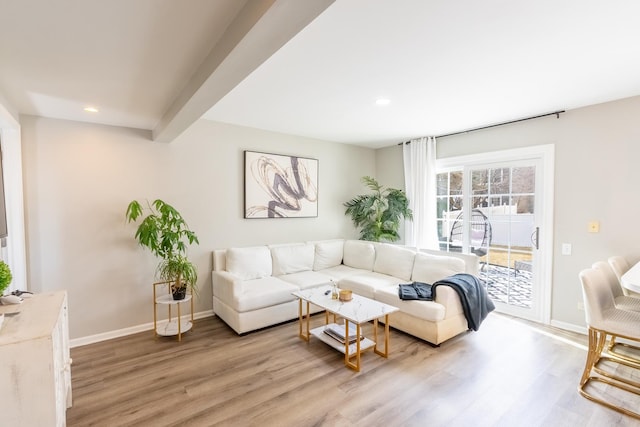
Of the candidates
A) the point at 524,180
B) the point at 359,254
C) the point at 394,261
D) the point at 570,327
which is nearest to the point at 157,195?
the point at 359,254

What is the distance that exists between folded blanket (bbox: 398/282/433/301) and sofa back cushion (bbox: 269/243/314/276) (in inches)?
57.3

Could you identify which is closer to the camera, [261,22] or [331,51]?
[261,22]

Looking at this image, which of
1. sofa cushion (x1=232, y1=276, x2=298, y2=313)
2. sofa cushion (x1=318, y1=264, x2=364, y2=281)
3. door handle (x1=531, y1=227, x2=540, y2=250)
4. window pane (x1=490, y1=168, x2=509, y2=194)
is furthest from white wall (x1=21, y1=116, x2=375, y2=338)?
door handle (x1=531, y1=227, x2=540, y2=250)

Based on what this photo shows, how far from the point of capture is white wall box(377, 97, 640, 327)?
287 cm

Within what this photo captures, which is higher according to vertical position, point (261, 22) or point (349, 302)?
point (261, 22)

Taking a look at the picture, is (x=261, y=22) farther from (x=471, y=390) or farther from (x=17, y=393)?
(x=471, y=390)

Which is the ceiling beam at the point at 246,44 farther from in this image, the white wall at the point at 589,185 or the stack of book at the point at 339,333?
the white wall at the point at 589,185

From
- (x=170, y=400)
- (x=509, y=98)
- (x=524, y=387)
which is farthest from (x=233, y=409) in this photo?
(x=509, y=98)

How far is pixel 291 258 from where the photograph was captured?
4.09 metres

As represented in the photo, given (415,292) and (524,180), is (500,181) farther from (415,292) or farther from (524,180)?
(415,292)

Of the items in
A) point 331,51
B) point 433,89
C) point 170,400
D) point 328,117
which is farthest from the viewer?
point 328,117

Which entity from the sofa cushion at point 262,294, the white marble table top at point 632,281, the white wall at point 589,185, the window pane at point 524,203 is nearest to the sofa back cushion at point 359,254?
the sofa cushion at point 262,294

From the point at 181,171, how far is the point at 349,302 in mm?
2467

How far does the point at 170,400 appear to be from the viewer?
2.10m
